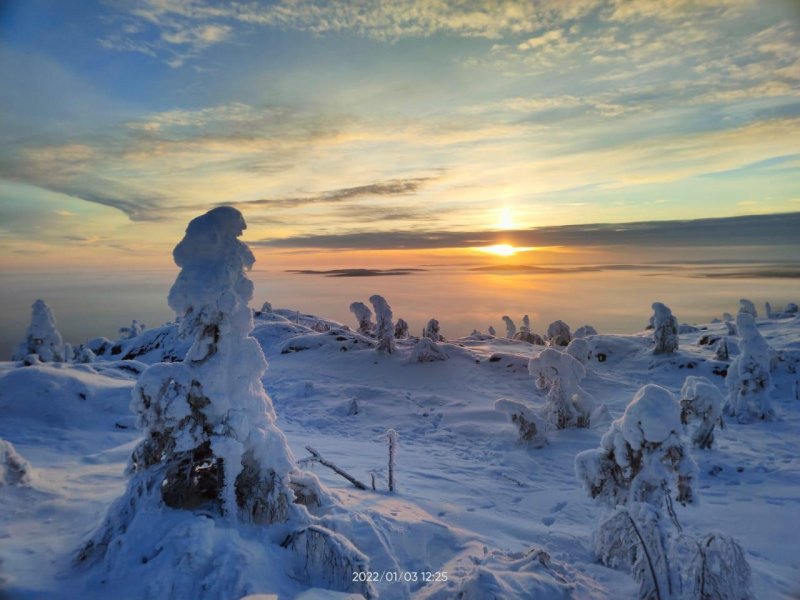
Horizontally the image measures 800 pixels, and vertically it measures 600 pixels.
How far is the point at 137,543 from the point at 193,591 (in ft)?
4.24

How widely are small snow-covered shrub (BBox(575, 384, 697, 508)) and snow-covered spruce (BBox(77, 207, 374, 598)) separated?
5.06 metres

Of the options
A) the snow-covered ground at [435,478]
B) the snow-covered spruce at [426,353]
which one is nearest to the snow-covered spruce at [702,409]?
the snow-covered ground at [435,478]

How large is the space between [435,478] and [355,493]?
12.2ft

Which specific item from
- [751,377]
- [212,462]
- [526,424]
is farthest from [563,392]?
[212,462]

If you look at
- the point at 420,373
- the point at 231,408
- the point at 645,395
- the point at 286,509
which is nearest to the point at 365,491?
the point at 286,509

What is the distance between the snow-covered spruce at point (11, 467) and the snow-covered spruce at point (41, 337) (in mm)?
21839

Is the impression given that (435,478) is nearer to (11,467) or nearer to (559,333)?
(11,467)

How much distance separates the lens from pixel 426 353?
1220 inches

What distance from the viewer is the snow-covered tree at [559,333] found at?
1624 inches

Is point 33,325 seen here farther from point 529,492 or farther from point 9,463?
point 529,492

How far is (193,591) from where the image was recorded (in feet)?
18.2

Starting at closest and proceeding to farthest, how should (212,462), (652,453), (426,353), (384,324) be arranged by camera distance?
(212,462) < (652,453) < (426,353) < (384,324)

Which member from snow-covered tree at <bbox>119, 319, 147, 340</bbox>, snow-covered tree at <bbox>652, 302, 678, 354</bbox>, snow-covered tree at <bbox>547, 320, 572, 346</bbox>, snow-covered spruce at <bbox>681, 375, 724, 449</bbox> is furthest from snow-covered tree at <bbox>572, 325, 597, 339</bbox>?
snow-covered tree at <bbox>119, 319, 147, 340</bbox>

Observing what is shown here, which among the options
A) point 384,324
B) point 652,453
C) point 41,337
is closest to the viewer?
point 652,453
